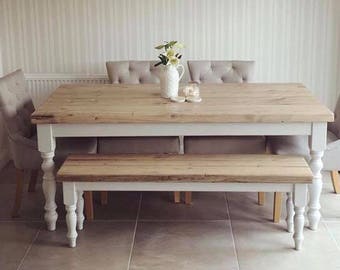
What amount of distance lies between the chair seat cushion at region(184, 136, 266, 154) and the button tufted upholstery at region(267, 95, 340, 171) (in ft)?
0.28

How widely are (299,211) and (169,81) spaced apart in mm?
1154

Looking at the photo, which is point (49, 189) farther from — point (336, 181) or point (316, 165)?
point (336, 181)

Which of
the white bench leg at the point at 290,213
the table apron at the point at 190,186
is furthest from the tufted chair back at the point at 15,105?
the white bench leg at the point at 290,213

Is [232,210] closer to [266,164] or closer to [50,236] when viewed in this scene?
[266,164]

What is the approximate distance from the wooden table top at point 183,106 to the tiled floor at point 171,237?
0.72 m

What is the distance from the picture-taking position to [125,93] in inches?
167

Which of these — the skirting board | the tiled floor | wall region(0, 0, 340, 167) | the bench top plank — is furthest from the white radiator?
the bench top plank

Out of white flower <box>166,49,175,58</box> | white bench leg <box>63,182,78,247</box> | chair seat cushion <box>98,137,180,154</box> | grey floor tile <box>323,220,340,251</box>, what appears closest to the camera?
white bench leg <box>63,182,78,247</box>

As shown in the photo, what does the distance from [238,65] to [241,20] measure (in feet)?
1.46

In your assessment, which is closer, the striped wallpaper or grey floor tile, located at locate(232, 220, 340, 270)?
grey floor tile, located at locate(232, 220, 340, 270)

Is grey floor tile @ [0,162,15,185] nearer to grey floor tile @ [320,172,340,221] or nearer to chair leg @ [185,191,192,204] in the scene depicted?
chair leg @ [185,191,192,204]

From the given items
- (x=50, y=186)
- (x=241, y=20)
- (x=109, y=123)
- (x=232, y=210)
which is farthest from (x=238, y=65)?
(x=50, y=186)

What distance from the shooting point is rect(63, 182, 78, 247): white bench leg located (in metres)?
3.57

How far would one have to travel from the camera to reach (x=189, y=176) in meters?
3.49
